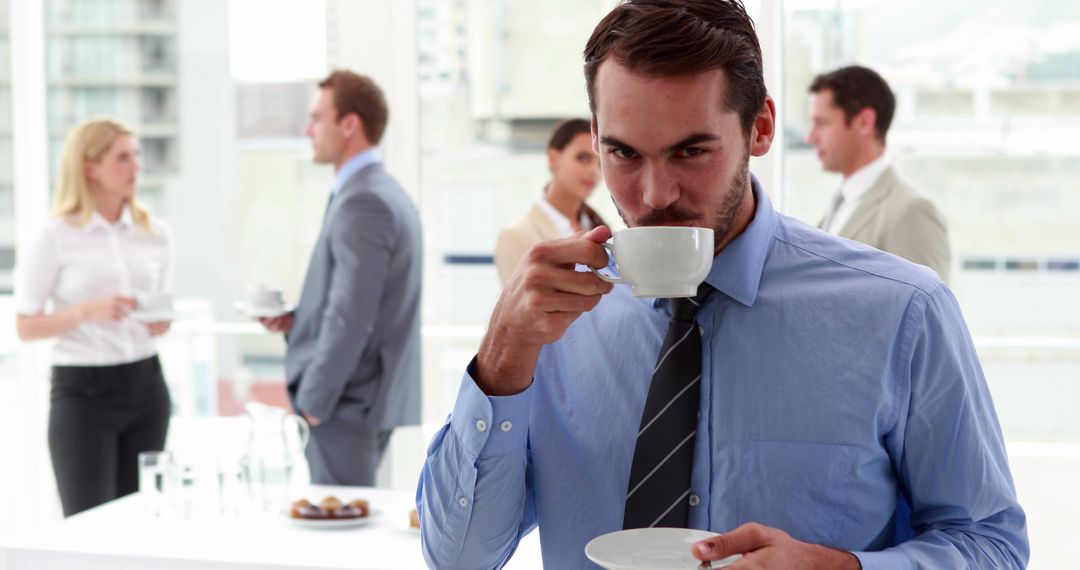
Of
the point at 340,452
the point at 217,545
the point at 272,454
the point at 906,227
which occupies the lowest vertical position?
the point at 340,452

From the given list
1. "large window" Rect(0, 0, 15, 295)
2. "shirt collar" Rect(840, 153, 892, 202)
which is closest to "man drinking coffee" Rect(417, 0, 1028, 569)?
"shirt collar" Rect(840, 153, 892, 202)

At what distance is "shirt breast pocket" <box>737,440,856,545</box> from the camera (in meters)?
1.19

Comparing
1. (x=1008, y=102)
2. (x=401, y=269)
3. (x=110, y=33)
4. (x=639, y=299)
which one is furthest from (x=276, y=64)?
(x=639, y=299)

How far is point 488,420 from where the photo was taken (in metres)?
1.23

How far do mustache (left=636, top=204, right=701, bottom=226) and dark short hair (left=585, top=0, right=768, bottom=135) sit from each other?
0.13 metres

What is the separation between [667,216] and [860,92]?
3.02m

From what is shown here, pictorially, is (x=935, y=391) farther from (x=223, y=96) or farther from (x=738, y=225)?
(x=223, y=96)

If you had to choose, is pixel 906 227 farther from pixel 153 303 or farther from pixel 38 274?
pixel 38 274

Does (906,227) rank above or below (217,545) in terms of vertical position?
above

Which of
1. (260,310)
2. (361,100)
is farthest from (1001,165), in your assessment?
(260,310)

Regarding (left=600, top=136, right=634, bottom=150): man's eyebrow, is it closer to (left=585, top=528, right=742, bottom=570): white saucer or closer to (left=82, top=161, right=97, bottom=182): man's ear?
(left=585, top=528, right=742, bottom=570): white saucer

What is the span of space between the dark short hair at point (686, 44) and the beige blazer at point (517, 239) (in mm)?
2722

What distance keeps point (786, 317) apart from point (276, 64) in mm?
3789

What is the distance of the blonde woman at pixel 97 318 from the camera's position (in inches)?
152
